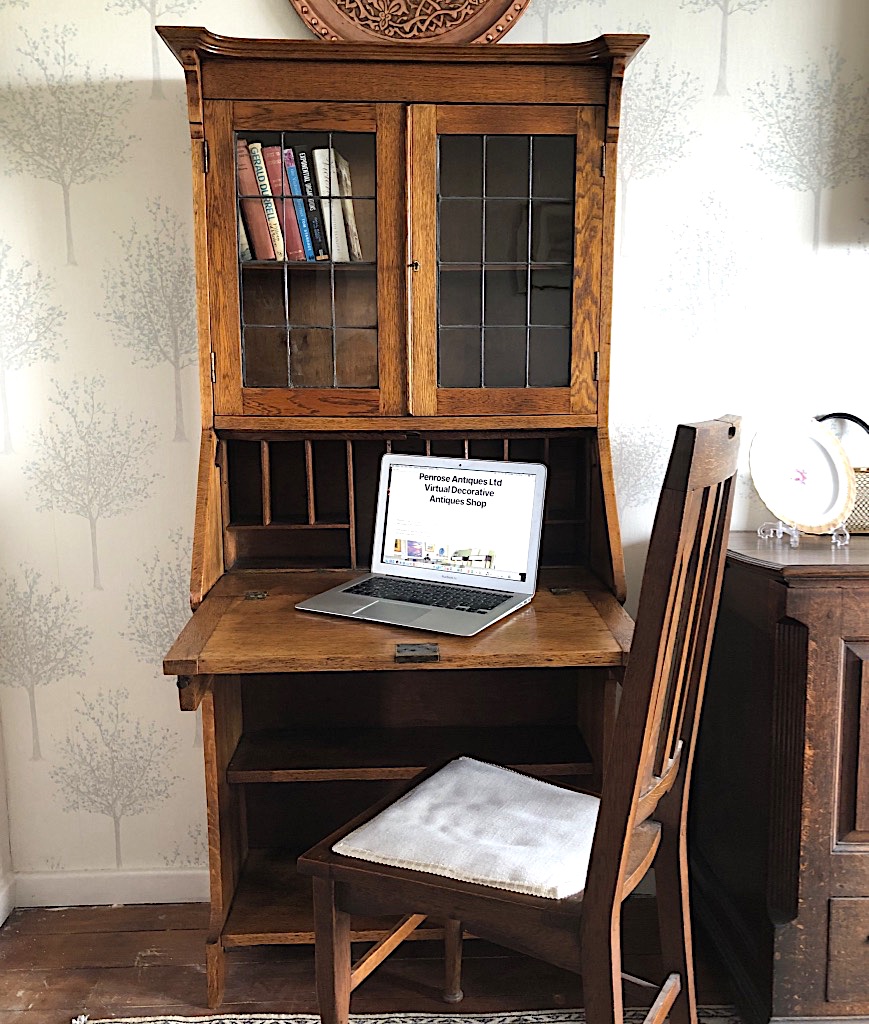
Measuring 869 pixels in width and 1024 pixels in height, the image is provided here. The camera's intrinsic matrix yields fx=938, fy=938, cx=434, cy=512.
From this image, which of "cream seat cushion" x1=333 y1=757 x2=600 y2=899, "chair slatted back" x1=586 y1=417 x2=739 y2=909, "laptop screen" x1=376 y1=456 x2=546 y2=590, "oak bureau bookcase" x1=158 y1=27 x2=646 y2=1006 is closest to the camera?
"chair slatted back" x1=586 y1=417 x2=739 y2=909

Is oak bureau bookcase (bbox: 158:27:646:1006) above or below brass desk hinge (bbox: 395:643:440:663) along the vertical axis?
above

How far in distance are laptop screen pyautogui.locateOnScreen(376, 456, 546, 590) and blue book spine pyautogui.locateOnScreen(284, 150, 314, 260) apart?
1.41 ft

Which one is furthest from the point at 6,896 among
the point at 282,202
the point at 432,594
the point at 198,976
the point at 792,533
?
the point at 792,533

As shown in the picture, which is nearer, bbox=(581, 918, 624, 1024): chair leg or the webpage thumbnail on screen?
bbox=(581, 918, 624, 1024): chair leg

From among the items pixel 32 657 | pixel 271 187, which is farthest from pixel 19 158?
pixel 32 657

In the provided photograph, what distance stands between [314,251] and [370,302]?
0.14 m

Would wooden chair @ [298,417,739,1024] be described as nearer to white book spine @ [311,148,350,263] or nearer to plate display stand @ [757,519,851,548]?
plate display stand @ [757,519,851,548]

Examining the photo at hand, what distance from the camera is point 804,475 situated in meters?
1.80

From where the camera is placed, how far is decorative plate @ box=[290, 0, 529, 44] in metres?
1.84

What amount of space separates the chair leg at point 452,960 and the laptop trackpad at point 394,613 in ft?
1.90

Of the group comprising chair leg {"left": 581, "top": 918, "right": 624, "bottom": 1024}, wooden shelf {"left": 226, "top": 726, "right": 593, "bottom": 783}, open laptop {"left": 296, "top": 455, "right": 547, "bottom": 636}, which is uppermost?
open laptop {"left": 296, "top": 455, "right": 547, "bottom": 636}

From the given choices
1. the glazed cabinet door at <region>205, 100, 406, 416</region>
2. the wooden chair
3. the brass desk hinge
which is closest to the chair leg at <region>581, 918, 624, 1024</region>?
the wooden chair

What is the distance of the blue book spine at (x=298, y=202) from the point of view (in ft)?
5.61

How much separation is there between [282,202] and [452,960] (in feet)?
4.71
